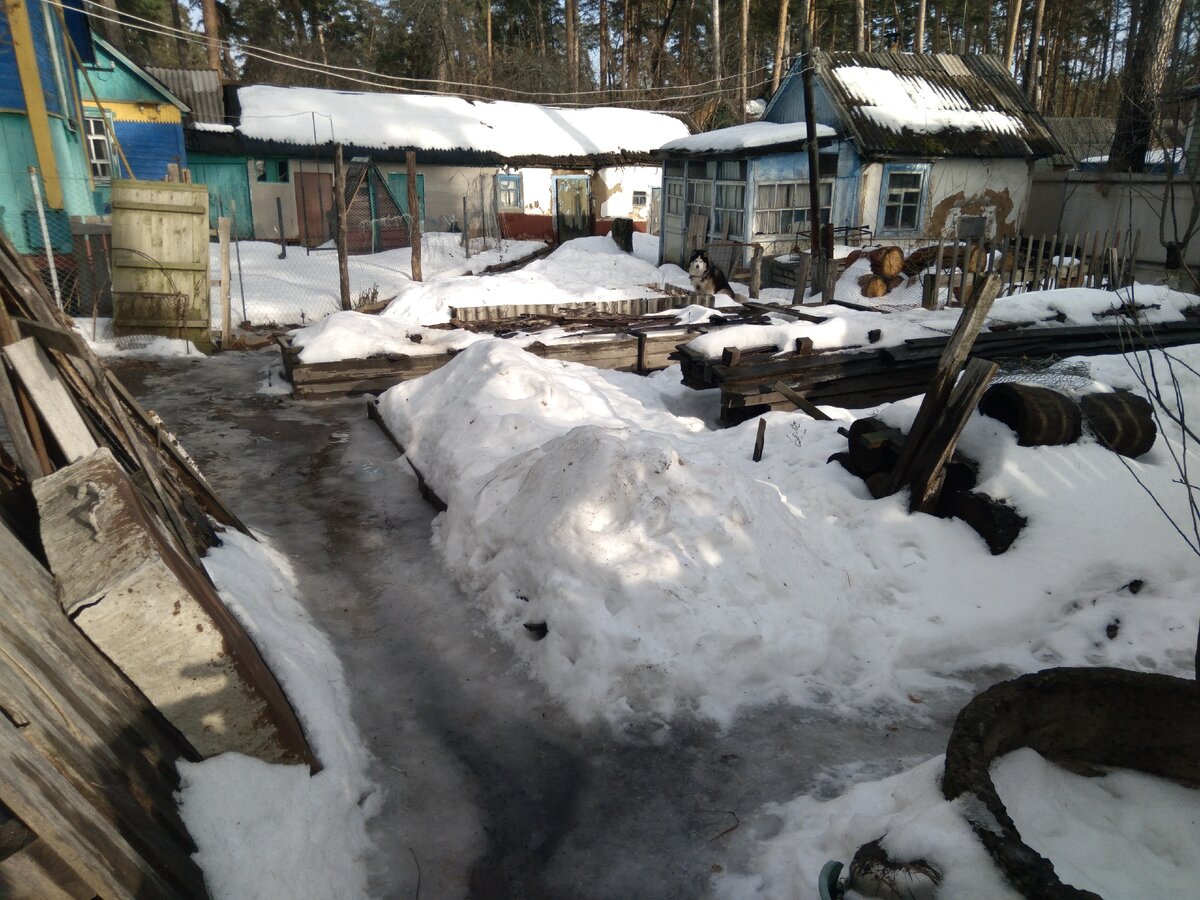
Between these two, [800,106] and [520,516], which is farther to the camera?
[800,106]

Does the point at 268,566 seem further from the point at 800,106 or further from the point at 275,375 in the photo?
the point at 800,106

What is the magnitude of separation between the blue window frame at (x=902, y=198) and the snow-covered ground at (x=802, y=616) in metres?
13.1

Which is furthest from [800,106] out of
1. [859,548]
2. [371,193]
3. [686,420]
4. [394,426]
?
[859,548]

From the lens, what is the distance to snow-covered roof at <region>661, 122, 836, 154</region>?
17.8 m

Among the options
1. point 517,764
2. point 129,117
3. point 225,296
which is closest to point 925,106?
point 225,296

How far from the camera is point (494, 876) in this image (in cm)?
320

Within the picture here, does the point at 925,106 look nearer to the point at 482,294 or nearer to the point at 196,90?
the point at 482,294

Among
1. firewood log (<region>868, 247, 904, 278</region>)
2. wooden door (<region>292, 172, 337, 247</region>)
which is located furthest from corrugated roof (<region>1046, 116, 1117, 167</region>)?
wooden door (<region>292, 172, 337, 247</region>)

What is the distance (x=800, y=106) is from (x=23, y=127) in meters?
16.9

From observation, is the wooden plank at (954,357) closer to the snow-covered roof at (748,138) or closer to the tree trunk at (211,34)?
the snow-covered roof at (748,138)

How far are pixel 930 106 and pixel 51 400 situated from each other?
2051 cm

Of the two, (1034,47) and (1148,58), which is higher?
(1034,47)

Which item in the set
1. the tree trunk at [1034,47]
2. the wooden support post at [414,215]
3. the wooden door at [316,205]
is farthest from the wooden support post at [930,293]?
the tree trunk at [1034,47]

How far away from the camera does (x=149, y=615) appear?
2.94m
